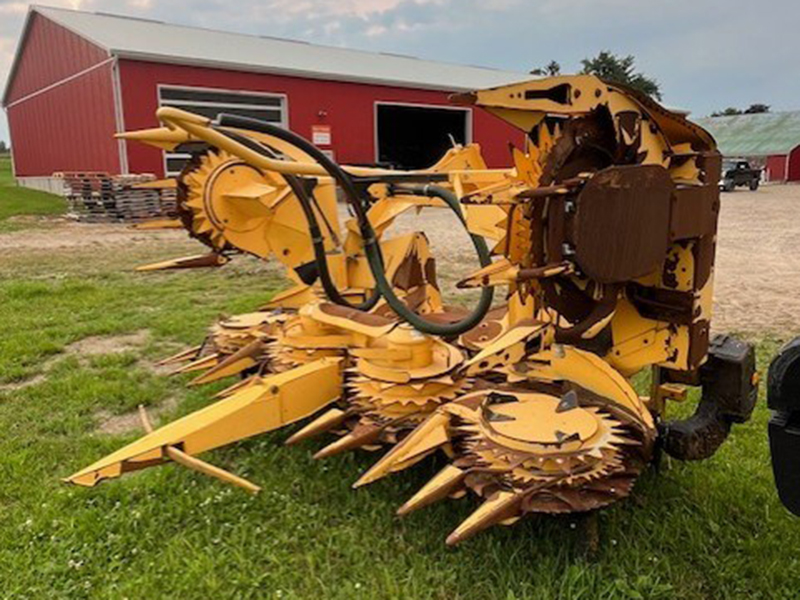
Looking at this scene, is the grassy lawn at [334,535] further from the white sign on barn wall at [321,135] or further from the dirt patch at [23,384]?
→ the white sign on barn wall at [321,135]

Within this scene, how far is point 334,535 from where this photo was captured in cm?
258

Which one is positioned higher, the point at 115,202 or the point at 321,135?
the point at 321,135

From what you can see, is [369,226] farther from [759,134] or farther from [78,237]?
[759,134]

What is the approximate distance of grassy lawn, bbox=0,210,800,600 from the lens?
2.29 m

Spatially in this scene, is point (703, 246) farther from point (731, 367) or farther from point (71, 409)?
point (71, 409)

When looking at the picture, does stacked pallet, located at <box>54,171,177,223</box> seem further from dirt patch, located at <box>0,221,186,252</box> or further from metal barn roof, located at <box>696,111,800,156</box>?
metal barn roof, located at <box>696,111,800,156</box>

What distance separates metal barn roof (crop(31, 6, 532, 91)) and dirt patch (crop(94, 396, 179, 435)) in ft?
42.9

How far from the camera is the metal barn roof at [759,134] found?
34.7 meters

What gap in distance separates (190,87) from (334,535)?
14981 mm

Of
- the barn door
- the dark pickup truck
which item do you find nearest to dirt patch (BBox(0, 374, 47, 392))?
the barn door

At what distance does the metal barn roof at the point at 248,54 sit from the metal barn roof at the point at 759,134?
19066 millimetres

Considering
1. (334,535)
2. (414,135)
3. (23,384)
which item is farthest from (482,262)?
(414,135)

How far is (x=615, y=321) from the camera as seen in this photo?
2504 mm

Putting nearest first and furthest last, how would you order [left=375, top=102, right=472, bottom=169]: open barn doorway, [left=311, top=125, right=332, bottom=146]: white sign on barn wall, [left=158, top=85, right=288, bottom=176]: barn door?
1. [left=158, top=85, right=288, bottom=176]: barn door
2. [left=311, top=125, right=332, bottom=146]: white sign on barn wall
3. [left=375, top=102, right=472, bottom=169]: open barn doorway
